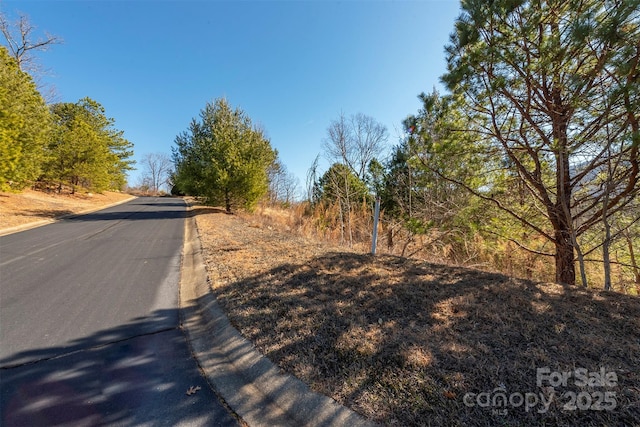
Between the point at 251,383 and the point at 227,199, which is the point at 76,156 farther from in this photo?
the point at 251,383

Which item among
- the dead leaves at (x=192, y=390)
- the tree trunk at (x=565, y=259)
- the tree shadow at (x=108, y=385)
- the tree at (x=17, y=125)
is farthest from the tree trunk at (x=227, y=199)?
the tree trunk at (x=565, y=259)

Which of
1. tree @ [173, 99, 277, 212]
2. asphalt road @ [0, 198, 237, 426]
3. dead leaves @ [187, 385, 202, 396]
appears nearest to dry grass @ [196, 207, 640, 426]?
dead leaves @ [187, 385, 202, 396]

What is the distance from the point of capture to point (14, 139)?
11633 millimetres

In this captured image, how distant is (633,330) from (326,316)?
2771 millimetres

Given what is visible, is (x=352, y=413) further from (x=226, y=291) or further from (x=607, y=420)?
(x=226, y=291)

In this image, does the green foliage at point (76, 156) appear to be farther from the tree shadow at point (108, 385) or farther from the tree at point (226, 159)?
the tree shadow at point (108, 385)

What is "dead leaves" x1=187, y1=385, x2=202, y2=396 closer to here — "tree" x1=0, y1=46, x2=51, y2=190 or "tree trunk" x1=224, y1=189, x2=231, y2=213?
"tree trunk" x1=224, y1=189, x2=231, y2=213

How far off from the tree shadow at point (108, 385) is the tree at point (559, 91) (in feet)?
15.3

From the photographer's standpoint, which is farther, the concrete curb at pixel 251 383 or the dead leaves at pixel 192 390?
the dead leaves at pixel 192 390

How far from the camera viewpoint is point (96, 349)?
249cm

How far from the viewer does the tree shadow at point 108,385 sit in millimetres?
1737

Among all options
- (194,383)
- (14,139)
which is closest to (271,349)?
(194,383)

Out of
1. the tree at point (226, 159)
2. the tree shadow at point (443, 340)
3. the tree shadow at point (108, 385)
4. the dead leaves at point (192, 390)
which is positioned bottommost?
the dead leaves at point (192, 390)

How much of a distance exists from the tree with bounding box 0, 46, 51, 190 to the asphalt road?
935cm
